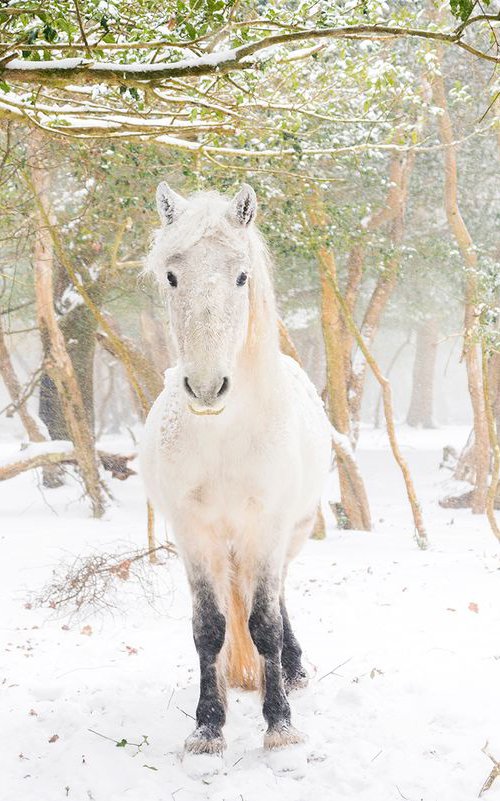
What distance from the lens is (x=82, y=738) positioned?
11.5 feet

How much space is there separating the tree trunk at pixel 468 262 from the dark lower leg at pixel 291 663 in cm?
532

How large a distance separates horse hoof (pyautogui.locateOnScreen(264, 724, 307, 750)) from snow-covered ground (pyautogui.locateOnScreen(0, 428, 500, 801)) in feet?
0.16

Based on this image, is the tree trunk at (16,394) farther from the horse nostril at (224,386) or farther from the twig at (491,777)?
the twig at (491,777)

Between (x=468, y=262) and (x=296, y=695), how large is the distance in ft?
25.4

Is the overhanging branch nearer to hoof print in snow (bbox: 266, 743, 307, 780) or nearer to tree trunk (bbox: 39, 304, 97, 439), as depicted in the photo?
hoof print in snow (bbox: 266, 743, 307, 780)

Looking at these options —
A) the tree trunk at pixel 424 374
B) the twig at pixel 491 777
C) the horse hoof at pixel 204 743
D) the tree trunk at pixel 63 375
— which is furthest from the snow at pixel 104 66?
the tree trunk at pixel 424 374

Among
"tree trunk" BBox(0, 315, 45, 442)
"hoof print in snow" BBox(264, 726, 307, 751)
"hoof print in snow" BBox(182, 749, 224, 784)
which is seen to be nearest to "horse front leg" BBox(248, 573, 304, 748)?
"hoof print in snow" BBox(264, 726, 307, 751)

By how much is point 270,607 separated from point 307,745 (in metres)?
0.69

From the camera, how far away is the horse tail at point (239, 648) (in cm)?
394

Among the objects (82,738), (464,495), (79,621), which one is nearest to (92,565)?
(79,621)

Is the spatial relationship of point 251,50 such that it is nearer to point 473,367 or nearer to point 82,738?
point 82,738

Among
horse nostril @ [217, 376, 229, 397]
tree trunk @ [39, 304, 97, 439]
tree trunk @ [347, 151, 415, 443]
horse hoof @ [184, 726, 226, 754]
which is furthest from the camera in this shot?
tree trunk @ [39, 304, 97, 439]

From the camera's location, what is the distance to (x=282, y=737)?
3490mm

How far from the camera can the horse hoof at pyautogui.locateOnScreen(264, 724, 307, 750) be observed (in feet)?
11.4
